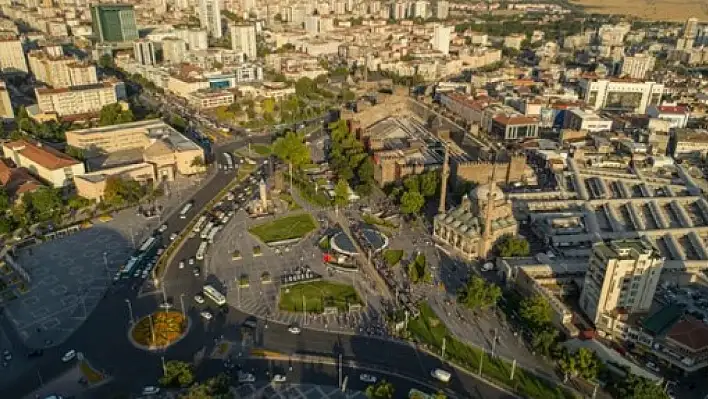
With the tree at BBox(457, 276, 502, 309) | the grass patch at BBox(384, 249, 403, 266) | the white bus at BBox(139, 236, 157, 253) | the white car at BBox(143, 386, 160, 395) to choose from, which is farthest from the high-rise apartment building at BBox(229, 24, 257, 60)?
the white car at BBox(143, 386, 160, 395)

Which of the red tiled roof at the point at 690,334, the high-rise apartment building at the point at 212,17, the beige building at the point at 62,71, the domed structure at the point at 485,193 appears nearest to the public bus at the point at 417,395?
the red tiled roof at the point at 690,334

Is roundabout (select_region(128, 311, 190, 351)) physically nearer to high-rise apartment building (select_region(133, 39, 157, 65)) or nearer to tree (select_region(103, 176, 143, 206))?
tree (select_region(103, 176, 143, 206))

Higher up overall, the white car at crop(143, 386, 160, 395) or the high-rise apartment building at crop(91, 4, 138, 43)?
the high-rise apartment building at crop(91, 4, 138, 43)

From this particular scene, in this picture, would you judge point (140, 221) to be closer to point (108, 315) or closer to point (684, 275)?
point (108, 315)

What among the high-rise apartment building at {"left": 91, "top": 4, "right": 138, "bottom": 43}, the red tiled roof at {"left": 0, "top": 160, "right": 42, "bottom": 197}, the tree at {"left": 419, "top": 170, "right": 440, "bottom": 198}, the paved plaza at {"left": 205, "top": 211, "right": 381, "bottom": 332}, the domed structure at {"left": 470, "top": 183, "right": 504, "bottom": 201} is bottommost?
the paved plaza at {"left": 205, "top": 211, "right": 381, "bottom": 332}

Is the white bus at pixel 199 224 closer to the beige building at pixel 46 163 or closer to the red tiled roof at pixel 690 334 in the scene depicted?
the beige building at pixel 46 163

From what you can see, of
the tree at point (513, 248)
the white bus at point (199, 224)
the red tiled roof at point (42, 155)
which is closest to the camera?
the tree at point (513, 248)

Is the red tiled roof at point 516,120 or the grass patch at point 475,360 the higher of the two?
the red tiled roof at point 516,120
